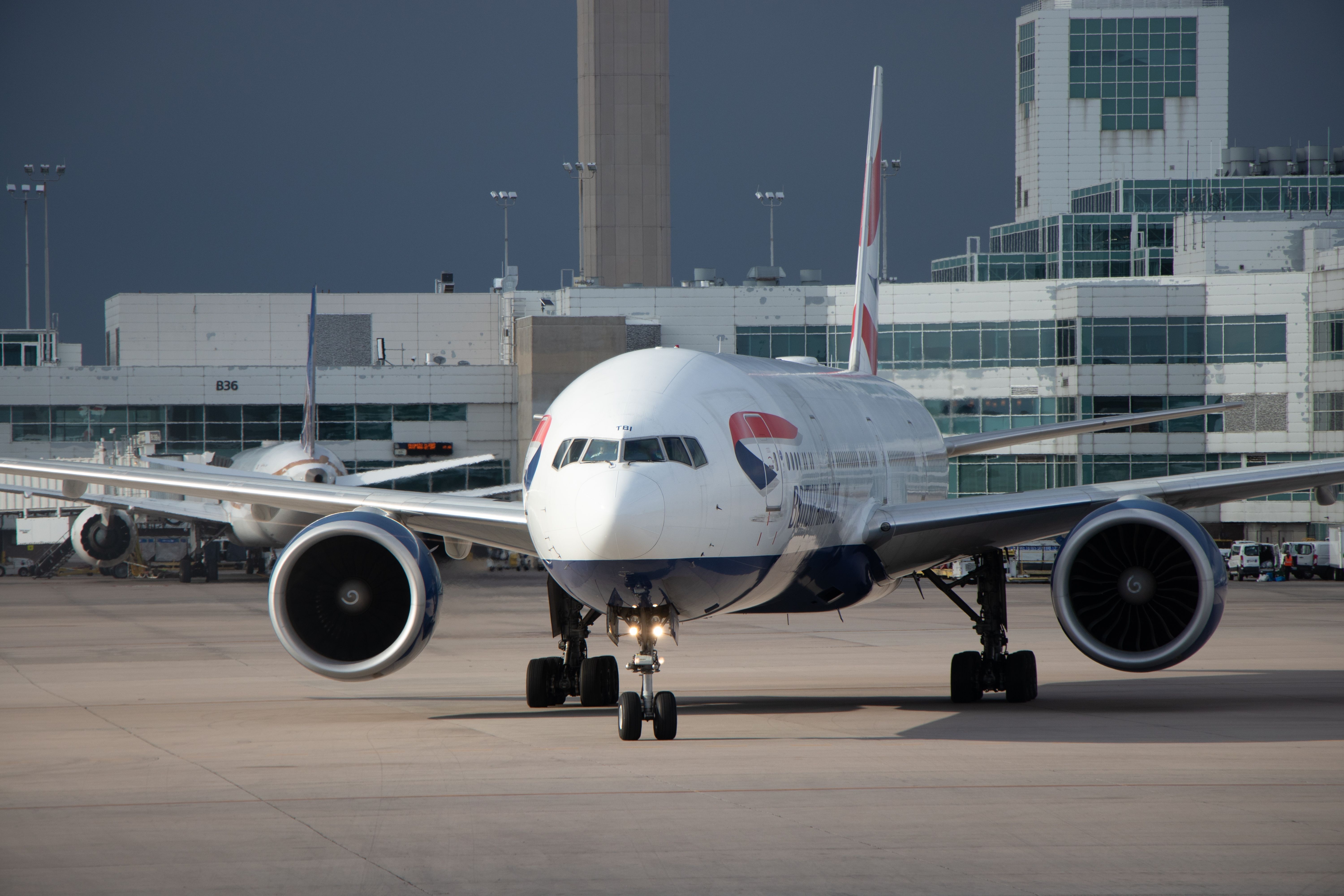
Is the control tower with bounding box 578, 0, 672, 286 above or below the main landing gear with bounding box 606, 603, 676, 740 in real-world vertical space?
above

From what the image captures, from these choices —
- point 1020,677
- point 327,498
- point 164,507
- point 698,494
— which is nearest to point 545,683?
point 327,498

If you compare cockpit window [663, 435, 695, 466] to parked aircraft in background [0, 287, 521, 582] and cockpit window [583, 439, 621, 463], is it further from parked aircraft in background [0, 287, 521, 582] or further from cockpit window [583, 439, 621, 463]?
parked aircraft in background [0, 287, 521, 582]

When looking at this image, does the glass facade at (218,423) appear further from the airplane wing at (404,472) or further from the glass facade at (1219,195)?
the glass facade at (1219,195)

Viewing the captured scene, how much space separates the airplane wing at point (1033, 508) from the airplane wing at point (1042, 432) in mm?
4853

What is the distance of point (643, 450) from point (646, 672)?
7.01 feet

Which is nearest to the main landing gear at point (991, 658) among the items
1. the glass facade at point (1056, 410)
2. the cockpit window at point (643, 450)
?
the cockpit window at point (643, 450)

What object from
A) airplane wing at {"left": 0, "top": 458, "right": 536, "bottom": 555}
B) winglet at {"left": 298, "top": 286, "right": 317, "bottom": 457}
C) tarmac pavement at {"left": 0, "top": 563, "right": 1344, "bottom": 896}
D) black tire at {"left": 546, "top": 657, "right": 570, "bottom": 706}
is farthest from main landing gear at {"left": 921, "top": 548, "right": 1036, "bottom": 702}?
winglet at {"left": 298, "top": 286, "right": 317, "bottom": 457}

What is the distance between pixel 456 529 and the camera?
18.4 m

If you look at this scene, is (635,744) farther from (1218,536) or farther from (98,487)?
(1218,536)

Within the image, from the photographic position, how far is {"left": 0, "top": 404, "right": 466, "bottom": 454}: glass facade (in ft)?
255

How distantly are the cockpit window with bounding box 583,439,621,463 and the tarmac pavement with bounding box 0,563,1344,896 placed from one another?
271 centimetres

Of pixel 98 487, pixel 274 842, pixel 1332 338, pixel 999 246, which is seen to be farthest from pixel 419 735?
pixel 999 246

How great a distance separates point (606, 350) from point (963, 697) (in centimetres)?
5898

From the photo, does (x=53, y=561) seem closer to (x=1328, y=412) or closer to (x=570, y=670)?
(x=570, y=670)
